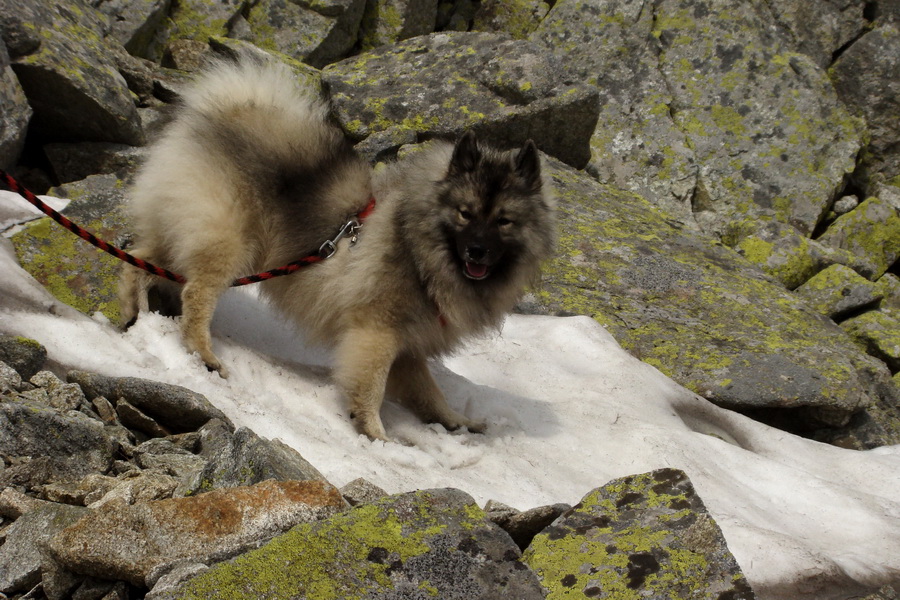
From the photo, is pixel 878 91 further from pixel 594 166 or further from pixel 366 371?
pixel 366 371

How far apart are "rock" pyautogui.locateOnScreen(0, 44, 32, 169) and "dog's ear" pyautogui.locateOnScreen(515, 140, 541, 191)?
13.0 ft

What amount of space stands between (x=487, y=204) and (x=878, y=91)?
1114 centimetres

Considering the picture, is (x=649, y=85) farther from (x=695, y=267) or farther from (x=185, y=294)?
(x=185, y=294)

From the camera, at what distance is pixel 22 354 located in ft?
11.5

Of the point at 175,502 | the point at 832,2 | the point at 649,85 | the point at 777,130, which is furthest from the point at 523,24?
the point at 175,502

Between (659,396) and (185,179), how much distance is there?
3.91 metres

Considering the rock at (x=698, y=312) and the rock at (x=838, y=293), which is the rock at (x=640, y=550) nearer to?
the rock at (x=698, y=312)

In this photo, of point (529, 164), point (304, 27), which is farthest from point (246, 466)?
point (304, 27)

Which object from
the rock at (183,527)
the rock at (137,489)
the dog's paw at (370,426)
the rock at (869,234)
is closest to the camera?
the rock at (183,527)

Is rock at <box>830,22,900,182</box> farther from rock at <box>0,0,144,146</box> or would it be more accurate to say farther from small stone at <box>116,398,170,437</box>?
small stone at <box>116,398,170,437</box>

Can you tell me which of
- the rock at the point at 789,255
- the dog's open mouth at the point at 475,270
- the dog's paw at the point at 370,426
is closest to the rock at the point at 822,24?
the rock at the point at 789,255

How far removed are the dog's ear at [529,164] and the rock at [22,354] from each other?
2900 mm

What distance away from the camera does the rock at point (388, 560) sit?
6.40 ft

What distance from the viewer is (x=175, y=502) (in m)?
2.33
